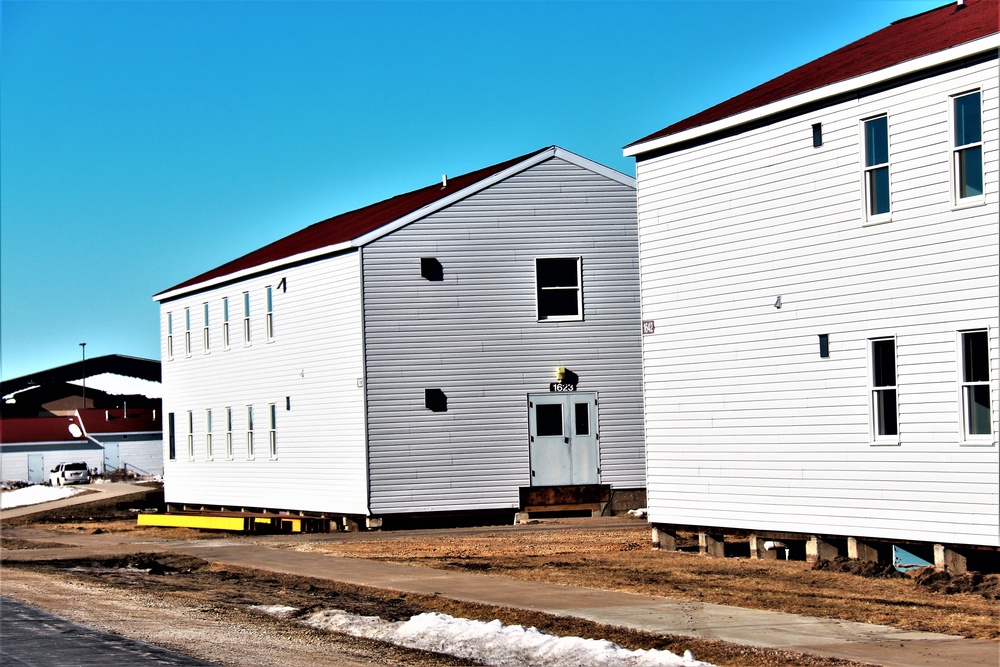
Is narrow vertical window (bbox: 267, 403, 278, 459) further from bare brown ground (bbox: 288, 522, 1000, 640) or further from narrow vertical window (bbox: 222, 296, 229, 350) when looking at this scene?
bare brown ground (bbox: 288, 522, 1000, 640)

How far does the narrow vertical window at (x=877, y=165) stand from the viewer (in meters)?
18.9

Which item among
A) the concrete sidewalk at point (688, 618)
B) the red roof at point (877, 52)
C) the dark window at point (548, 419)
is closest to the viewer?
the concrete sidewalk at point (688, 618)

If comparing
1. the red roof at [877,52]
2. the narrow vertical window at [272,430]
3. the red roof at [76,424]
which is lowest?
the red roof at [76,424]

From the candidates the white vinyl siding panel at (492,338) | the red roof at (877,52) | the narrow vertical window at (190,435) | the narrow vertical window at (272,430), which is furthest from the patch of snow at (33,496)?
the red roof at (877,52)

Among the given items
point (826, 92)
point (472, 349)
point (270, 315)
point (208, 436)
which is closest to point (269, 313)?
point (270, 315)

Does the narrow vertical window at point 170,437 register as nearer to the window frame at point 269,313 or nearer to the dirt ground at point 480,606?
the window frame at point 269,313

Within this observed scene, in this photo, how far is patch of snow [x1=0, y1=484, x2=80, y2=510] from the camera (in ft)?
167

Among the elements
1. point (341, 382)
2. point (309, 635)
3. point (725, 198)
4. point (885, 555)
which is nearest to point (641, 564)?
point (885, 555)

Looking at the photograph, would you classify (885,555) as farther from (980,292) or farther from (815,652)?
(815,652)

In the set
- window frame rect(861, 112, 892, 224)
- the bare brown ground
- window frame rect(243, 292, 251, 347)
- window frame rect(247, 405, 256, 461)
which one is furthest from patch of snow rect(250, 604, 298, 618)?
window frame rect(243, 292, 251, 347)

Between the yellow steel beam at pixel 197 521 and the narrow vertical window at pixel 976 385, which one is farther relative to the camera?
the yellow steel beam at pixel 197 521

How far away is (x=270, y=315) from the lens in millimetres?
34594

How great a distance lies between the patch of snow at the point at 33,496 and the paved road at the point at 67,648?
3509 cm

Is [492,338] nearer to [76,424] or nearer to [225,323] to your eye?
[225,323]
